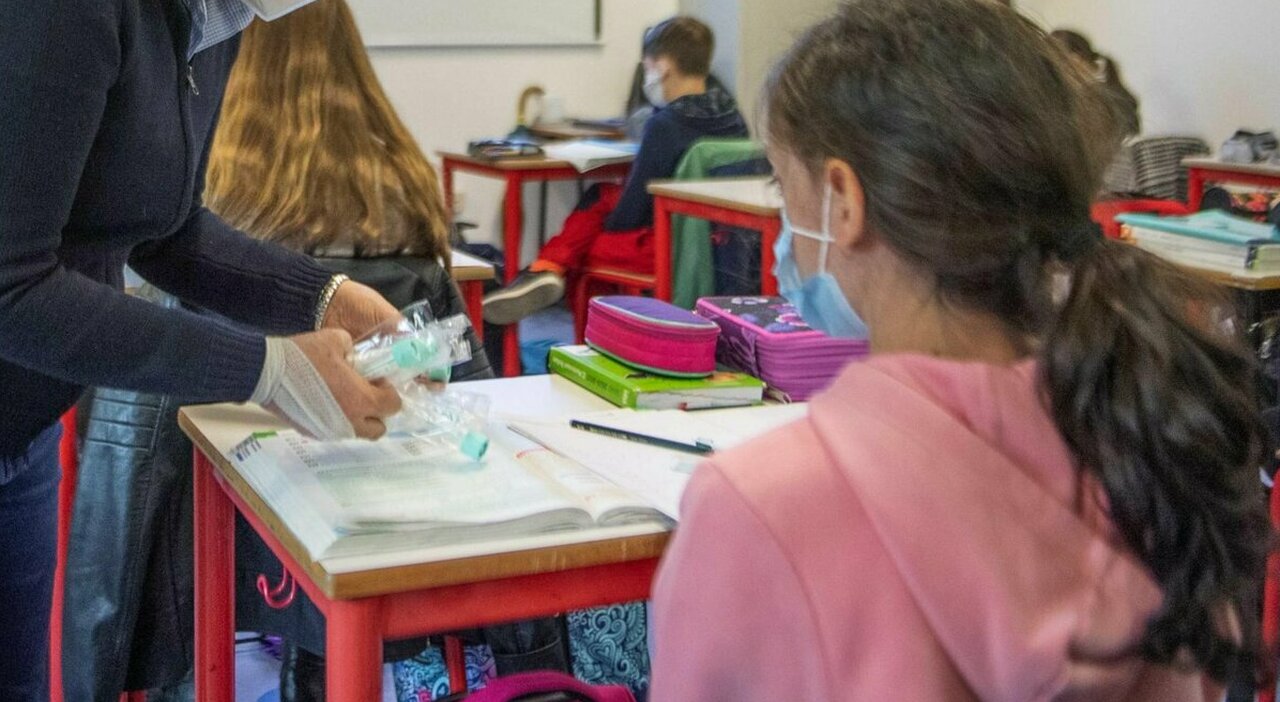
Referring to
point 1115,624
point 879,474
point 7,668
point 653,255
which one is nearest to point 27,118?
point 7,668

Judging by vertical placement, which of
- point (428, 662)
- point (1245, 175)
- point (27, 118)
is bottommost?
point (428, 662)

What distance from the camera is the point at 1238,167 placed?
406 centimetres

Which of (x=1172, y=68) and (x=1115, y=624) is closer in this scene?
(x=1115, y=624)

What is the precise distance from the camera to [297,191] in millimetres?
2129

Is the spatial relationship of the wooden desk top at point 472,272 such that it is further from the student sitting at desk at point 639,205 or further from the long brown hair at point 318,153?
the student sitting at desk at point 639,205

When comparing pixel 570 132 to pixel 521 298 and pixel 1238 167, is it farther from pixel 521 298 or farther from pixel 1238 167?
pixel 1238 167

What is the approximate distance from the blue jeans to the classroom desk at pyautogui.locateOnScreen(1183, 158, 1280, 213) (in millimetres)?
3303

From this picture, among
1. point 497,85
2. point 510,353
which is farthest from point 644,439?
point 497,85

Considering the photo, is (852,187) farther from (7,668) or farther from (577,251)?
(577,251)

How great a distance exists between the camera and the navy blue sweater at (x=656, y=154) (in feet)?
15.2

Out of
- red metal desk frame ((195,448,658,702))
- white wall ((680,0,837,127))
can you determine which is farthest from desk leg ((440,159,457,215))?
red metal desk frame ((195,448,658,702))

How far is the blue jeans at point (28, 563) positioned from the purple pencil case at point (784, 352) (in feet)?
2.51

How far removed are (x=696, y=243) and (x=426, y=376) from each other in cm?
272

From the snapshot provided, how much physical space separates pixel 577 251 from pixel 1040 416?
3940 millimetres
